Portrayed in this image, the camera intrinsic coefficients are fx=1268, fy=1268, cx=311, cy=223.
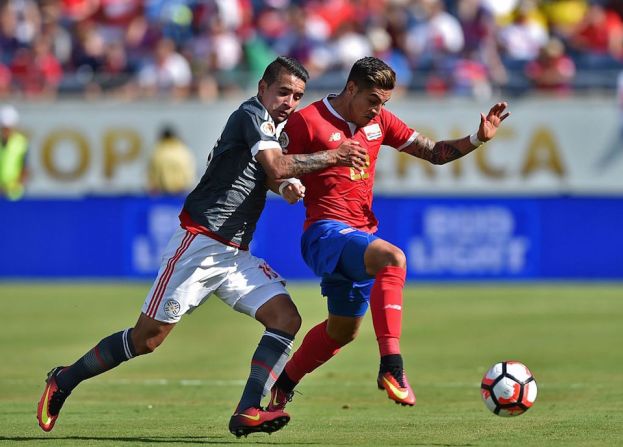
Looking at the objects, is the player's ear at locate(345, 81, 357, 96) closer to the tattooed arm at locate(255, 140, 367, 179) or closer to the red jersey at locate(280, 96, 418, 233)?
the red jersey at locate(280, 96, 418, 233)

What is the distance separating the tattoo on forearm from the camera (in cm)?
898

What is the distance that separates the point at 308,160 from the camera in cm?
791

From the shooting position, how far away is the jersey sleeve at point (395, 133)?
887cm

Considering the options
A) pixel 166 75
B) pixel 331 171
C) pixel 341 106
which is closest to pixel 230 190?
pixel 331 171

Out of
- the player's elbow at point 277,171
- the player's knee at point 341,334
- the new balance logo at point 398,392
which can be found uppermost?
the player's elbow at point 277,171

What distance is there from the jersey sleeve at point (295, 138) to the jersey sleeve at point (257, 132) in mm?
435

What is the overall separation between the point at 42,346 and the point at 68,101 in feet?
33.8

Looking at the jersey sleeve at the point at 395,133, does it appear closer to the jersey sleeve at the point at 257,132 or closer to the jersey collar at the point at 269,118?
the jersey collar at the point at 269,118

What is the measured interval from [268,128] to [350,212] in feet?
3.20

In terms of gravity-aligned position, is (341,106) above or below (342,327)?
above

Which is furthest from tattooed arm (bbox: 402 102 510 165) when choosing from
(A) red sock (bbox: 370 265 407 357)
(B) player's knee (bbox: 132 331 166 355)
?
(B) player's knee (bbox: 132 331 166 355)

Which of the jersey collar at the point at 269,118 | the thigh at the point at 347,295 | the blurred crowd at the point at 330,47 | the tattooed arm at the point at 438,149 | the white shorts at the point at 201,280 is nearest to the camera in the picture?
the jersey collar at the point at 269,118

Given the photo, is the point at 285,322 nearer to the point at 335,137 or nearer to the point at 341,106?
the point at 335,137

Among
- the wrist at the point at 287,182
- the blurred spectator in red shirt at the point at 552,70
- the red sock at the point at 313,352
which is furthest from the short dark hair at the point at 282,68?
the blurred spectator in red shirt at the point at 552,70
